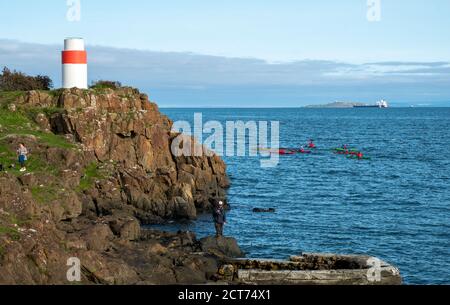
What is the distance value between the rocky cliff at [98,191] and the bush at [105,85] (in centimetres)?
183

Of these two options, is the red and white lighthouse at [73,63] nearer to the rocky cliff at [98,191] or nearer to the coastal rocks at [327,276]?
the rocky cliff at [98,191]

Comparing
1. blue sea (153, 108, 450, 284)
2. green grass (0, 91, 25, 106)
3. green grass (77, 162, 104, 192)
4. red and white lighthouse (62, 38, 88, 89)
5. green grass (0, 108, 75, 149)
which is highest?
red and white lighthouse (62, 38, 88, 89)

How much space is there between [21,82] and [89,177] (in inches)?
938

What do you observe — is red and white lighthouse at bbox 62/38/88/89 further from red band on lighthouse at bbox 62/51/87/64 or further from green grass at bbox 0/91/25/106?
green grass at bbox 0/91/25/106

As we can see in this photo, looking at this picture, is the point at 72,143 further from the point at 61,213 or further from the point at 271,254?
the point at 271,254

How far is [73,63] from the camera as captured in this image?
200 ft

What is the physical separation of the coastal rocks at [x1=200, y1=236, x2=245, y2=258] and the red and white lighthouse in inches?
1110

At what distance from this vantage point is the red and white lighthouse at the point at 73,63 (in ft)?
199

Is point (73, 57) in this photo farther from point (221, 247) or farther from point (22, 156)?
point (221, 247)

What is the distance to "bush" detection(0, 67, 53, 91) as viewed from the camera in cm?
6738

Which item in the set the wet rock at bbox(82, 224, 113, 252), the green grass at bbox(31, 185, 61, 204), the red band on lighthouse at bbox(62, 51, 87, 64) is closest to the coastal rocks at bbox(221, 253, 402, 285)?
the wet rock at bbox(82, 224, 113, 252)
